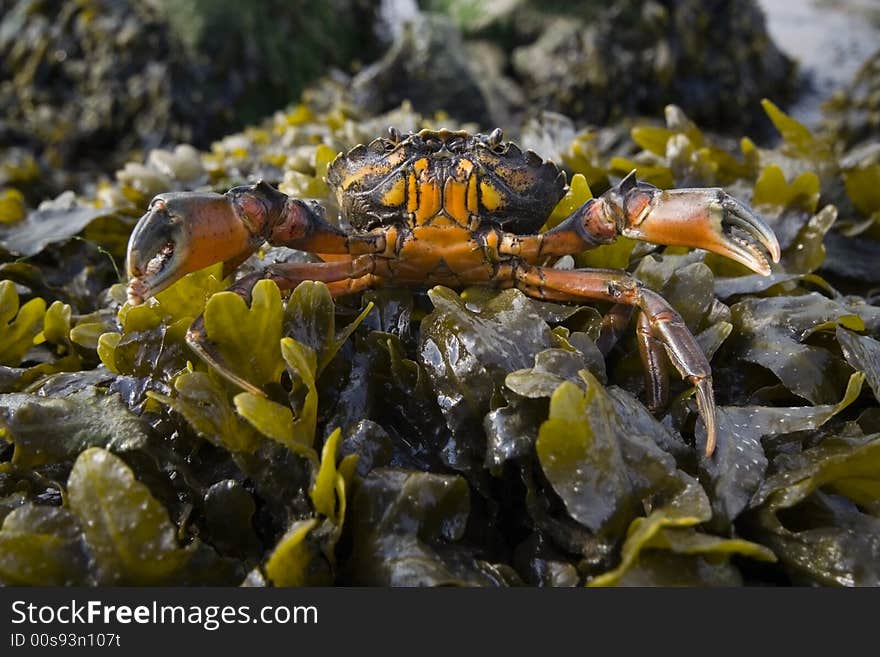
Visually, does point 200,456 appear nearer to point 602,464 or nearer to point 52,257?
point 602,464

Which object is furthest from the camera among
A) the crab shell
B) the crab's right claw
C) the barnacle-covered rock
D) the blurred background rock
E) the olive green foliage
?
the barnacle-covered rock

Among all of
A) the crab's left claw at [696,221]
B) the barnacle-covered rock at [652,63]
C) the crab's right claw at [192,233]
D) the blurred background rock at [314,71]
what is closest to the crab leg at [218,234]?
Answer: the crab's right claw at [192,233]

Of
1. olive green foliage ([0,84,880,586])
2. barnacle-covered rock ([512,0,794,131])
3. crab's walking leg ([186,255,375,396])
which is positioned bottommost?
barnacle-covered rock ([512,0,794,131])

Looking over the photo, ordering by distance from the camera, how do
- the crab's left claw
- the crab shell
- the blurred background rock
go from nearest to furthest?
the crab's left claw < the crab shell < the blurred background rock

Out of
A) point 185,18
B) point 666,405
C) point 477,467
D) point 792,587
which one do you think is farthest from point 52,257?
point 185,18

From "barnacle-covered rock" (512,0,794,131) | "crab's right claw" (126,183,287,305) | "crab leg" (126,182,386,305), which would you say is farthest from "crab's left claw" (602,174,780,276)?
"barnacle-covered rock" (512,0,794,131)

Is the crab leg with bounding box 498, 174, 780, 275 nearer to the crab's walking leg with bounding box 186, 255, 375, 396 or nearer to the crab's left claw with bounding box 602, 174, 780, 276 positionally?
the crab's left claw with bounding box 602, 174, 780, 276

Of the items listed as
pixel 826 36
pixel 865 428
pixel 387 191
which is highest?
pixel 387 191
